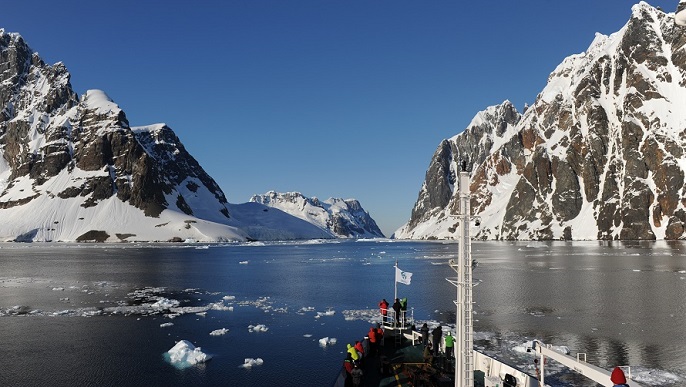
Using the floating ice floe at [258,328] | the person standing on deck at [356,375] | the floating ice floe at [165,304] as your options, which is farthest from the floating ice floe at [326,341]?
the floating ice floe at [165,304]

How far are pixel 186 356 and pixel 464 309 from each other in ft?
69.8

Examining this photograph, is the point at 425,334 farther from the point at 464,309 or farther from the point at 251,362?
the point at 464,309

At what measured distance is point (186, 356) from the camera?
3300cm

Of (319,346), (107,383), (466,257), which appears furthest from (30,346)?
(466,257)

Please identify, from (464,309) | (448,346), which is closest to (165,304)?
(448,346)

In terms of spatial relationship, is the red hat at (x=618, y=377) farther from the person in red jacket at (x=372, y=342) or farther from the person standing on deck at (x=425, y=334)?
the person in red jacket at (x=372, y=342)

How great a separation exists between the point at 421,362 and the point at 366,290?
→ 42.2 m

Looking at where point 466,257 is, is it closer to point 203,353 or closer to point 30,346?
point 203,353

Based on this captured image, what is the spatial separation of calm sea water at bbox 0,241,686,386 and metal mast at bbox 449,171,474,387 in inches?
464

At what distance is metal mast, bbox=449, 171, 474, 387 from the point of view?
19375mm

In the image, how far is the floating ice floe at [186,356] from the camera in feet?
107

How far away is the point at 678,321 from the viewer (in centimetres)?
4438

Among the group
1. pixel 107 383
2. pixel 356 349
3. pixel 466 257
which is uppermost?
pixel 466 257

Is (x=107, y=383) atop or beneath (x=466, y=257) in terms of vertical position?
beneath
